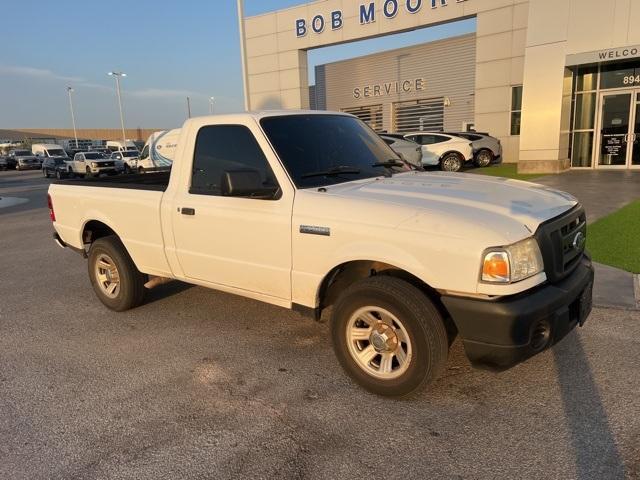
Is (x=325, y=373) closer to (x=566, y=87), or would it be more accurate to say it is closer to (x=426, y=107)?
(x=566, y=87)

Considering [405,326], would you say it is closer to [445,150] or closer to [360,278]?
[360,278]

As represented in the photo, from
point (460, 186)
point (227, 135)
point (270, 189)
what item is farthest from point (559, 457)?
point (227, 135)

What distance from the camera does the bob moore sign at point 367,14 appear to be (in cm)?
2261

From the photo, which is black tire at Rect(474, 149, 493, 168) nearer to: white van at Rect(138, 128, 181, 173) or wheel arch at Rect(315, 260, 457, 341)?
white van at Rect(138, 128, 181, 173)

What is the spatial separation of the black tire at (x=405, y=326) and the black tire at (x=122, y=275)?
8.59 ft

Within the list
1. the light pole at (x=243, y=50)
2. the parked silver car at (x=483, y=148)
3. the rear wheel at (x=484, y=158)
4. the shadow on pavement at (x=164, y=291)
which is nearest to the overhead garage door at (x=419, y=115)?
the parked silver car at (x=483, y=148)

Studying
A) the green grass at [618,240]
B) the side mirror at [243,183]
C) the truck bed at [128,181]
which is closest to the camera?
the side mirror at [243,183]

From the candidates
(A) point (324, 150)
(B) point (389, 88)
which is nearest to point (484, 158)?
(B) point (389, 88)

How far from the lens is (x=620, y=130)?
17.2 metres

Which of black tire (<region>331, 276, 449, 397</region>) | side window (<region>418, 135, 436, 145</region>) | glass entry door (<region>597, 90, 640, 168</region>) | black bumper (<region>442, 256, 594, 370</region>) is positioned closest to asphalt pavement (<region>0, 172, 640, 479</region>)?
black tire (<region>331, 276, 449, 397</region>)

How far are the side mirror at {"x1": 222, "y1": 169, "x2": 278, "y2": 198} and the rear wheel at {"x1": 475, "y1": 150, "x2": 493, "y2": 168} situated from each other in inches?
723

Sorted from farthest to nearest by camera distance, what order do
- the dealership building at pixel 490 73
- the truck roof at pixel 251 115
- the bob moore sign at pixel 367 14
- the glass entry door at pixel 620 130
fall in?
the bob moore sign at pixel 367 14, the glass entry door at pixel 620 130, the dealership building at pixel 490 73, the truck roof at pixel 251 115

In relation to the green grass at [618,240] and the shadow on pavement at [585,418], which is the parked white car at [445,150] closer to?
the green grass at [618,240]

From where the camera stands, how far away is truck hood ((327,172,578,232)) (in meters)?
3.16
